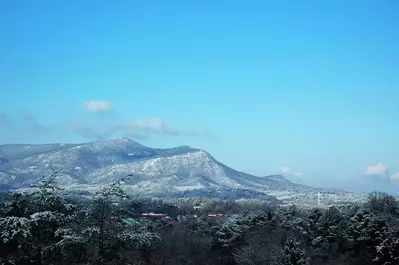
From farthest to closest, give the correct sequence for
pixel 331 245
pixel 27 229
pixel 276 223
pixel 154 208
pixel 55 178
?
1. pixel 154 208
2. pixel 276 223
3. pixel 331 245
4. pixel 55 178
5. pixel 27 229

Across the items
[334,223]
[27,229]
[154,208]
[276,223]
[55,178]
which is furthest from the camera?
[154,208]

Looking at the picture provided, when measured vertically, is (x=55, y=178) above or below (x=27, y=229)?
above

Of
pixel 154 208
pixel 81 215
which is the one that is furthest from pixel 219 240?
pixel 154 208

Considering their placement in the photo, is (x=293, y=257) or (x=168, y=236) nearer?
(x=293, y=257)

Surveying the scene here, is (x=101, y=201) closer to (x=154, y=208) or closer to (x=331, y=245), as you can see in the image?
(x=331, y=245)

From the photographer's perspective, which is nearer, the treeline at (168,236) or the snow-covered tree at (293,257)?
the treeline at (168,236)

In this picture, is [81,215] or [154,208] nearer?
[81,215]

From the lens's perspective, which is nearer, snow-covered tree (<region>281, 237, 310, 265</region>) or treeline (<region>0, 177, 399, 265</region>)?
treeline (<region>0, 177, 399, 265</region>)

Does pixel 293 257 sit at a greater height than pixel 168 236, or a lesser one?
greater
